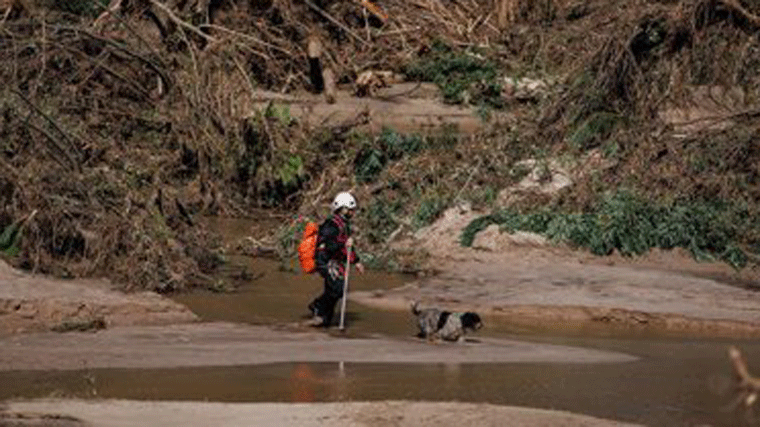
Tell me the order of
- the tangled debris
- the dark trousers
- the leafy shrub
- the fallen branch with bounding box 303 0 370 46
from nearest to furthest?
the dark trousers, the tangled debris, the leafy shrub, the fallen branch with bounding box 303 0 370 46

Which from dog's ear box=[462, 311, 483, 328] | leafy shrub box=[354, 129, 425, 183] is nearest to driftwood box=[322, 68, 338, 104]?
leafy shrub box=[354, 129, 425, 183]

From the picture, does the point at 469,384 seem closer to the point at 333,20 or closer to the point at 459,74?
the point at 459,74

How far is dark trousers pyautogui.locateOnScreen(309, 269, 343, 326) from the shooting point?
50.5ft

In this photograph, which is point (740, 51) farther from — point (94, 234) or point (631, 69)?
point (94, 234)

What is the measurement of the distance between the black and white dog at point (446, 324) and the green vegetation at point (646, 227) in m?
6.05

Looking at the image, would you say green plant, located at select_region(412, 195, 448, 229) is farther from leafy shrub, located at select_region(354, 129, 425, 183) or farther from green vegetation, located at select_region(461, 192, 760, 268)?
leafy shrub, located at select_region(354, 129, 425, 183)

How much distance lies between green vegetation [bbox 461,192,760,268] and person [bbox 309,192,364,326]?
5505mm

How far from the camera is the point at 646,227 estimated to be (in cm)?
2044

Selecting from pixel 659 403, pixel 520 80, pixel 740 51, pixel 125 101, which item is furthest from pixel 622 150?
pixel 659 403

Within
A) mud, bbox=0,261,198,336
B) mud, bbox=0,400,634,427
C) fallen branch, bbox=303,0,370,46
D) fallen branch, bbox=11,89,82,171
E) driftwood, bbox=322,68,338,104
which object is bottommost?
mud, bbox=0,400,634,427

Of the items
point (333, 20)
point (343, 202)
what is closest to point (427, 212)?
point (343, 202)

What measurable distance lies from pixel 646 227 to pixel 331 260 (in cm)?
634

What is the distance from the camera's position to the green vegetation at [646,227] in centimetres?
2014

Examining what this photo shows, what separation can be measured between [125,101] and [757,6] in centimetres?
949
